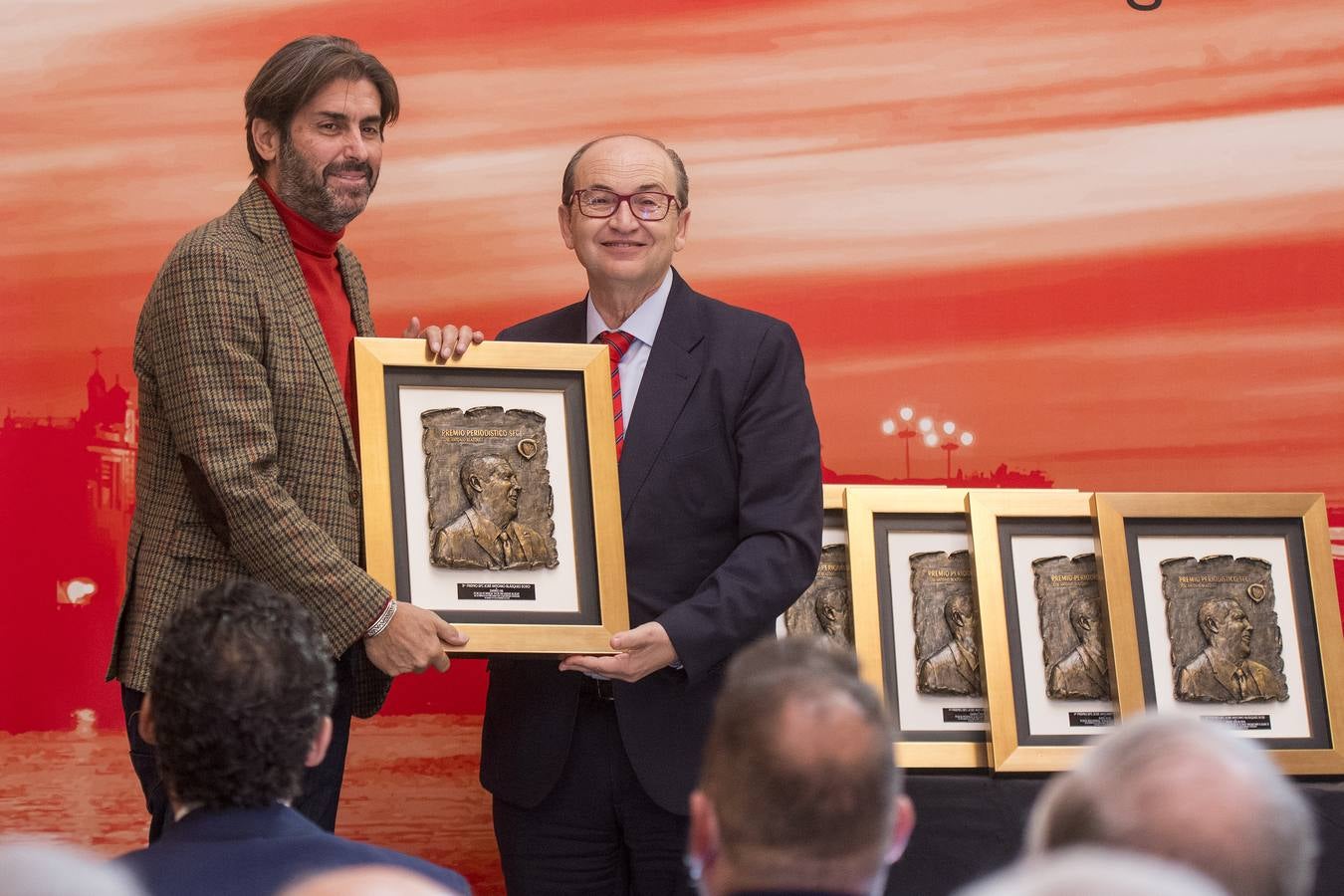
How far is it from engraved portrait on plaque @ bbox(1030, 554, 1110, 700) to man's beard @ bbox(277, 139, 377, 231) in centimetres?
158

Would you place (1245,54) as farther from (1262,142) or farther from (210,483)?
(210,483)

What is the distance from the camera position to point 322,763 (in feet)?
8.73

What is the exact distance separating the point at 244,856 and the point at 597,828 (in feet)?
4.01

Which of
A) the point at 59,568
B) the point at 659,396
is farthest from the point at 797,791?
the point at 59,568

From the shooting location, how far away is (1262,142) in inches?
160

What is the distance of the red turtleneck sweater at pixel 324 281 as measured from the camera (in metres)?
2.87

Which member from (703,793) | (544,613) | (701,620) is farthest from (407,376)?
(703,793)

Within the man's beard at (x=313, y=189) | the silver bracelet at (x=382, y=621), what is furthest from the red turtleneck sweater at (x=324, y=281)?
the silver bracelet at (x=382, y=621)

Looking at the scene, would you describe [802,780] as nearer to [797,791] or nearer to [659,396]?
[797,791]

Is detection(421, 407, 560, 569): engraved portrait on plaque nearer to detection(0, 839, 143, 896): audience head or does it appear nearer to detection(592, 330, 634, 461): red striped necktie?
detection(592, 330, 634, 461): red striped necktie

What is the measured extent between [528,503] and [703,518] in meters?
0.33

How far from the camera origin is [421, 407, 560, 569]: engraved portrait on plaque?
2678 millimetres

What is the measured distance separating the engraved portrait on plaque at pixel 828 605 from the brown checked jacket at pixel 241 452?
3.03 ft

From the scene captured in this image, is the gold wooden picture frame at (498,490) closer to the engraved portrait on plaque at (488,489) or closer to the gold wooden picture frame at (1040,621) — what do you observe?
the engraved portrait on plaque at (488,489)
